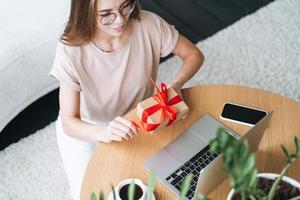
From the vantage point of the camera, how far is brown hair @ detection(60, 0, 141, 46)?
1.10m

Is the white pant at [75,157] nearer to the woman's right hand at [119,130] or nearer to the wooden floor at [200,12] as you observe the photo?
the woman's right hand at [119,130]

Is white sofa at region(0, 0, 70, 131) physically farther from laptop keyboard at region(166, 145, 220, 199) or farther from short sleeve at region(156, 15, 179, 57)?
laptop keyboard at region(166, 145, 220, 199)

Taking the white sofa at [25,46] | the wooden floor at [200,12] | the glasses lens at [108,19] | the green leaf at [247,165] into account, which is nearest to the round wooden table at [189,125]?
the glasses lens at [108,19]

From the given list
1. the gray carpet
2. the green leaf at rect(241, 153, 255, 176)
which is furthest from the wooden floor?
the green leaf at rect(241, 153, 255, 176)

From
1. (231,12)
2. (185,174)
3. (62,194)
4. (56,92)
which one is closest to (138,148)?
(185,174)

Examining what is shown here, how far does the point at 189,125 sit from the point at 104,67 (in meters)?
0.31

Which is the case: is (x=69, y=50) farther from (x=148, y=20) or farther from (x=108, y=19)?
(x=148, y=20)

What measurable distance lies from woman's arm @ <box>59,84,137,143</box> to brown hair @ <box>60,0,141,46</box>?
144 mm

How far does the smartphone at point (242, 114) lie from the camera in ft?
3.90

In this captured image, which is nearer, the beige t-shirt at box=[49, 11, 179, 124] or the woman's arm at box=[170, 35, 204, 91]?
the beige t-shirt at box=[49, 11, 179, 124]

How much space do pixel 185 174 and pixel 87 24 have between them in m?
0.48

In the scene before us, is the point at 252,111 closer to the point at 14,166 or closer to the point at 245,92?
the point at 245,92

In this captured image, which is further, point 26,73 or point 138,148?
point 26,73

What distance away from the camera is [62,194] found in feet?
5.53
